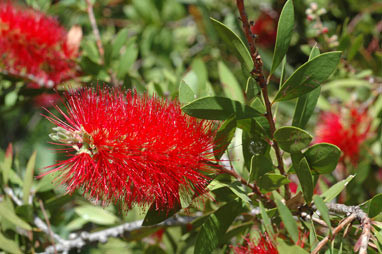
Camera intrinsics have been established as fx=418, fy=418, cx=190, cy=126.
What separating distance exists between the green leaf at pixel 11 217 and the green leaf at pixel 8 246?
2.5 inches

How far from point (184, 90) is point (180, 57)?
163 centimetres

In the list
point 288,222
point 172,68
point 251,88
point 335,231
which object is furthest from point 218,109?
point 172,68

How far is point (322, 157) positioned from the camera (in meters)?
1.05

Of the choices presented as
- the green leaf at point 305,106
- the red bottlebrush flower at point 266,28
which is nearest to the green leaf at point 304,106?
the green leaf at point 305,106

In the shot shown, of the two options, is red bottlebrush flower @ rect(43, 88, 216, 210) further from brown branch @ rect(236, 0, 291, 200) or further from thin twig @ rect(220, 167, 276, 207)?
brown branch @ rect(236, 0, 291, 200)

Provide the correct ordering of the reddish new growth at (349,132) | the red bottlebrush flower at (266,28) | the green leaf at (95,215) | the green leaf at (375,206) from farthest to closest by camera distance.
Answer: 1. the red bottlebrush flower at (266,28)
2. the reddish new growth at (349,132)
3. the green leaf at (95,215)
4. the green leaf at (375,206)

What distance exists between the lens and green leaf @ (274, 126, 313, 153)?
0.97 meters

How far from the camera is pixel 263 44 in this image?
2562mm

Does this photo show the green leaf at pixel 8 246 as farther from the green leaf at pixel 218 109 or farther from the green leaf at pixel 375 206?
the green leaf at pixel 375 206

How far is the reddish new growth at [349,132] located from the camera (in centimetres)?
202

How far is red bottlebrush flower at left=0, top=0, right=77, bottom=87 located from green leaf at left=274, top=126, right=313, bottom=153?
4.02 ft

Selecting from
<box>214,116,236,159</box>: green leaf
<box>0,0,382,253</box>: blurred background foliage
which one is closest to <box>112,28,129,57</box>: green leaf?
<box>0,0,382,253</box>: blurred background foliage

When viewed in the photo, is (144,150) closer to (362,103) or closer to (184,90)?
(184,90)

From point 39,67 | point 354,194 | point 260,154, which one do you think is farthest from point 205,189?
point 39,67
